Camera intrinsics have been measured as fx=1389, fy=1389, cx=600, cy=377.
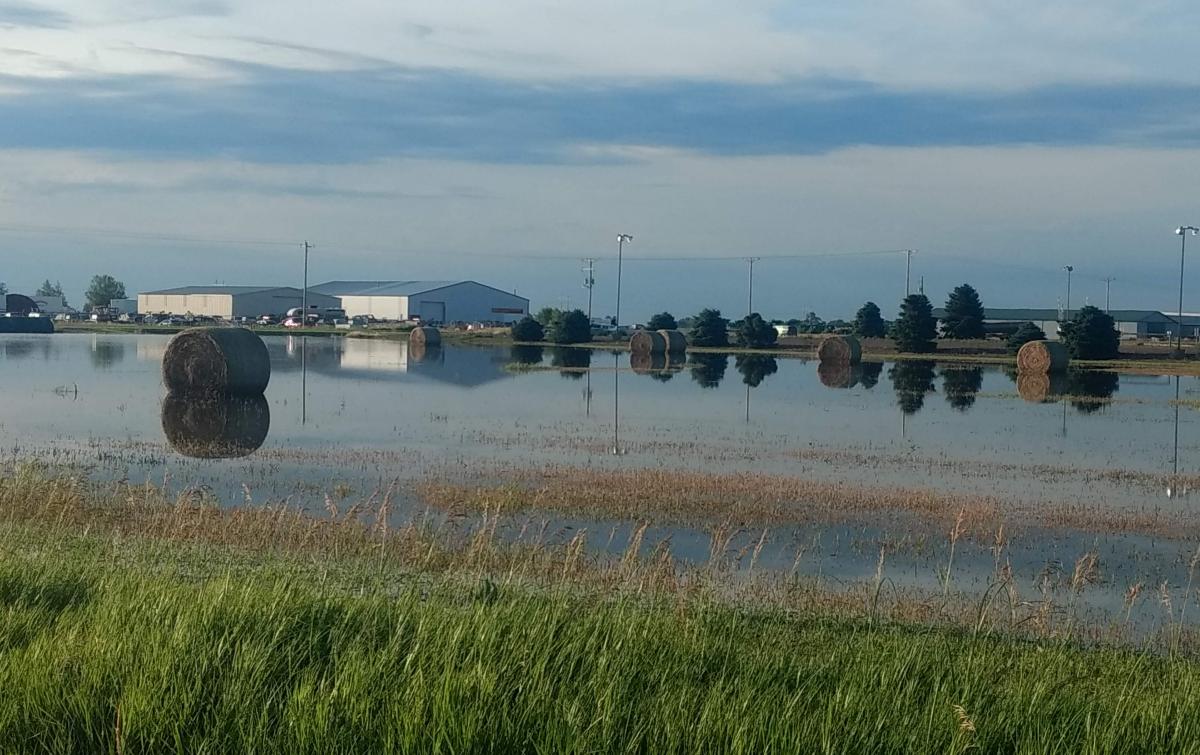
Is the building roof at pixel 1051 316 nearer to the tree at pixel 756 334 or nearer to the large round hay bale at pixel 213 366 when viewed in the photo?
the tree at pixel 756 334

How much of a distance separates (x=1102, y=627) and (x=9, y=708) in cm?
809

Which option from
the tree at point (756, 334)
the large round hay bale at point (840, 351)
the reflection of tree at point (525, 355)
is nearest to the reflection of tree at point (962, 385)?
the large round hay bale at point (840, 351)

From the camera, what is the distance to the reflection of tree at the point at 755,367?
4859cm

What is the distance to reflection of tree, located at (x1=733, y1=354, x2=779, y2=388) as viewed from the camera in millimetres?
48594

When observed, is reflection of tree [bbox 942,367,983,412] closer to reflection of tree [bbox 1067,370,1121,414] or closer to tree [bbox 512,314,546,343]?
reflection of tree [bbox 1067,370,1121,414]

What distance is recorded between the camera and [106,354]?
58188mm

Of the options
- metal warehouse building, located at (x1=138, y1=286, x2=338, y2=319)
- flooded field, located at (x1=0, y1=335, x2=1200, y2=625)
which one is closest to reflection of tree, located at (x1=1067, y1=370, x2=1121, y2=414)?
flooded field, located at (x1=0, y1=335, x2=1200, y2=625)

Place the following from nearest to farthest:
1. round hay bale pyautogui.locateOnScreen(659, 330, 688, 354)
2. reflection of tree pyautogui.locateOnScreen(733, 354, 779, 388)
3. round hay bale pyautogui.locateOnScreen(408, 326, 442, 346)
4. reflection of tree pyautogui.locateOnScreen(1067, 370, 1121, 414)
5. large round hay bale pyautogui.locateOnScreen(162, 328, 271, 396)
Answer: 1. large round hay bale pyautogui.locateOnScreen(162, 328, 271, 396)
2. reflection of tree pyautogui.locateOnScreen(1067, 370, 1121, 414)
3. reflection of tree pyautogui.locateOnScreen(733, 354, 779, 388)
4. round hay bale pyautogui.locateOnScreen(659, 330, 688, 354)
5. round hay bale pyautogui.locateOnScreen(408, 326, 442, 346)

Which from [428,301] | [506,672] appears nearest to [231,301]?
[428,301]

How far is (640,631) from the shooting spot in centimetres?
807

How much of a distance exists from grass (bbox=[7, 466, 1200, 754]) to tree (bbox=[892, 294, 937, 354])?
228ft

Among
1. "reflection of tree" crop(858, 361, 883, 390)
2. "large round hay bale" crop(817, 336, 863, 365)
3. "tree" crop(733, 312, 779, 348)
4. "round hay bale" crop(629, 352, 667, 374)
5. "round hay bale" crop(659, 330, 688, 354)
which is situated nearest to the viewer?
"reflection of tree" crop(858, 361, 883, 390)

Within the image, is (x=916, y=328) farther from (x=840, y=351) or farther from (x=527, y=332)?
(x=527, y=332)

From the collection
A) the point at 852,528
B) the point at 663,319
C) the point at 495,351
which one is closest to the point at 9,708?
the point at 852,528
